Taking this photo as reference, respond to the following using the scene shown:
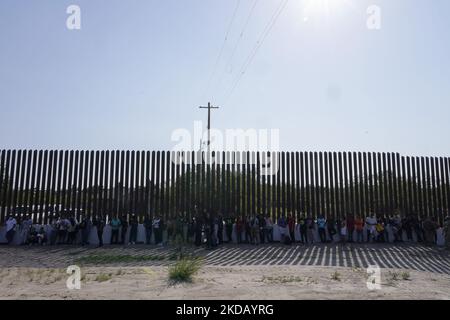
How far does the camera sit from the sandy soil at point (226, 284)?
22.8 feet

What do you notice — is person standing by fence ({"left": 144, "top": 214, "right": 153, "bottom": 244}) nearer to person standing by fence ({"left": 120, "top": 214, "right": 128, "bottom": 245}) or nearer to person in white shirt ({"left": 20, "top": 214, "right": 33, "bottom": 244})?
person standing by fence ({"left": 120, "top": 214, "right": 128, "bottom": 245})

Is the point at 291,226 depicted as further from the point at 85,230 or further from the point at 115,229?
the point at 85,230

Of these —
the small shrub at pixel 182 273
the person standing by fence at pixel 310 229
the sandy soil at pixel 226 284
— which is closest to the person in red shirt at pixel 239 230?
the person standing by fence at pixel 310 229

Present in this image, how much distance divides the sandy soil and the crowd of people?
6659mm

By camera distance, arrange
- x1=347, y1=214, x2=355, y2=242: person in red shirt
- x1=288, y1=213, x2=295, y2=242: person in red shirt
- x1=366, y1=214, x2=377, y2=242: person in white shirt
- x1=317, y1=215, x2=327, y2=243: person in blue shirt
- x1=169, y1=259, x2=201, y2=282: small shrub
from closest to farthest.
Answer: x1=169, y1=259, x2=201, y2=282: small shrub
x1=347, y1=214, x2=355, y2=242: person in red shirt
x1=317, y1=215, x2=327, y2=243: person in blue shirt
x1=288, y1=213, x2=295, y2=242: person in red shirt
x1=366, y1=214, x2=377, y2=242: person in white shirt

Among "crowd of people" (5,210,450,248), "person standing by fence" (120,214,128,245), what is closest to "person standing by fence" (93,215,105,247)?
"crowd of people" (5,210,450,248)

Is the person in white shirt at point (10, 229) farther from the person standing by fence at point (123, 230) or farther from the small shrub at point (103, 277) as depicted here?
the small shrub at point (103, 277)

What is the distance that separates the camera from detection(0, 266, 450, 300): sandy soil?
696 centimetres

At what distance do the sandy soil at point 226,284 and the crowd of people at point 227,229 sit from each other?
666cm

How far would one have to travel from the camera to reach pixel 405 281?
28.8 feet

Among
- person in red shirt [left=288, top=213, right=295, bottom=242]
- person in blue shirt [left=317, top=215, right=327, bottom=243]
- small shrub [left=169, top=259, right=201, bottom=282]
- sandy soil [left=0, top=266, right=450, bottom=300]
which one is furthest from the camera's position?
person in red shirt [left=288, top=213, right=295, bottom=242]

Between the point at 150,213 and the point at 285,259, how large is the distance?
23.8 ft

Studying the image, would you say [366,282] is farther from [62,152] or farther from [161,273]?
[62,152]

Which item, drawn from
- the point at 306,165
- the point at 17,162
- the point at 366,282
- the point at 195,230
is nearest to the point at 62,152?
the point at 17,162
